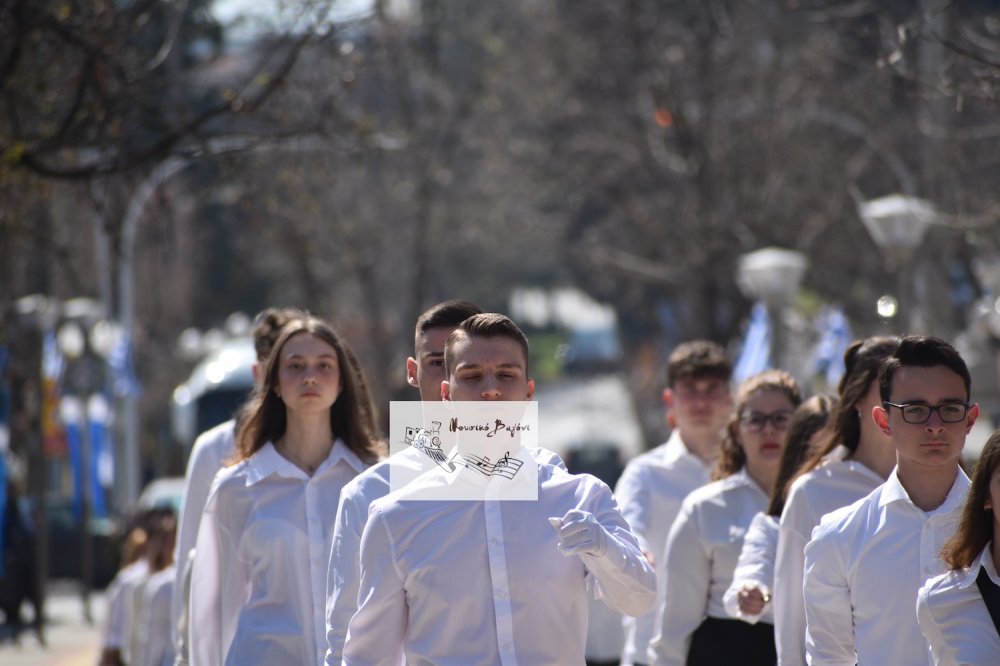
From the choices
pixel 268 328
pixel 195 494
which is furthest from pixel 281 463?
pixel 268 328

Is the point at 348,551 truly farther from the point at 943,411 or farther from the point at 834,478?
the point at 834,478

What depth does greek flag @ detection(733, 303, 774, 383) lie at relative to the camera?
776 inches

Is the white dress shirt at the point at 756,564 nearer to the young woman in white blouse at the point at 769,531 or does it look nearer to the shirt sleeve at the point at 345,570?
the young woman in white blouse at the point at 769,531

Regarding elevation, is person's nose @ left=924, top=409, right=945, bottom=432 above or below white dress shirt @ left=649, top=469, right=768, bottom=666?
above

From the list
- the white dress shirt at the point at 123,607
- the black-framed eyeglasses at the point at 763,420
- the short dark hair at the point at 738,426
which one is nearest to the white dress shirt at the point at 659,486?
the short dark hair at the point at 738,426

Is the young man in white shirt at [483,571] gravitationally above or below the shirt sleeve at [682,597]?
above

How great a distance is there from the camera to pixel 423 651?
4305mm

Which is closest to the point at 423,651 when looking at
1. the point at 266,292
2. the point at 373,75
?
the point at 373,75

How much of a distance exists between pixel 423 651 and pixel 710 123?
63.4 ft

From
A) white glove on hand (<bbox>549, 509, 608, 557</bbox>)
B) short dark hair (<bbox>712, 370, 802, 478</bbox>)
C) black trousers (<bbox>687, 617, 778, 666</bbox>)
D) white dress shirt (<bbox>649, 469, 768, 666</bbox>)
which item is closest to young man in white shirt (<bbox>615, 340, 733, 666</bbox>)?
short dark hair (<bbox>712, 370, 802, 478</bbox>)

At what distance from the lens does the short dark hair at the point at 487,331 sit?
4.32 metres

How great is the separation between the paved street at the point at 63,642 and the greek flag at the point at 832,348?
842 centimetres

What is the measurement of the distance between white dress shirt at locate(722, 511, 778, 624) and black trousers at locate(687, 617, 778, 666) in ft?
0.66

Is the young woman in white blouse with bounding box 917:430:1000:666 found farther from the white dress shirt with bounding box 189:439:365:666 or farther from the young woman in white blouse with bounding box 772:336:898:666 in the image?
the white dress shirt with bounding box 189:439:365:666
